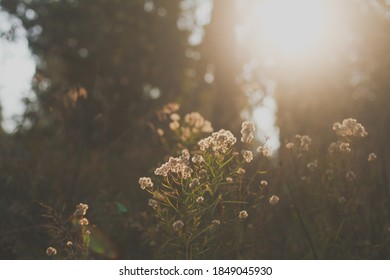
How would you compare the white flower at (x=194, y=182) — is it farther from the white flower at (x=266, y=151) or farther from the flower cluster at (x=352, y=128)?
the flower cluster at (x=352, y=128)

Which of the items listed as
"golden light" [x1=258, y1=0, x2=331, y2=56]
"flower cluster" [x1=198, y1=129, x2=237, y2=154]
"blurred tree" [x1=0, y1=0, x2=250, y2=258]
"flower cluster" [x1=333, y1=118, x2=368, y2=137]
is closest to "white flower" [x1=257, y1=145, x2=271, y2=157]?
"flower cluster" [x1=198, y1=129, x2=237, y2=154]

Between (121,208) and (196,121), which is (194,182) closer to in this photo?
(121,208)

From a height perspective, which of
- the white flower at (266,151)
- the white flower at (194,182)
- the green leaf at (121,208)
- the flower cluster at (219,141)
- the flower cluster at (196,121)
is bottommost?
the white flower at (194,182)

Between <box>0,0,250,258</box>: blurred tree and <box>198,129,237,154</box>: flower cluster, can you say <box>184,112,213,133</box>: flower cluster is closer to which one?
<box>0,0,250,258</box>: blurred tree

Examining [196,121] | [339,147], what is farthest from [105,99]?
[339,147]

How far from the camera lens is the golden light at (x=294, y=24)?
834 cm

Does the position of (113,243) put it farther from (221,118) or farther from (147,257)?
(221,118)

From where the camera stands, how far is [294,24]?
8.68 meters

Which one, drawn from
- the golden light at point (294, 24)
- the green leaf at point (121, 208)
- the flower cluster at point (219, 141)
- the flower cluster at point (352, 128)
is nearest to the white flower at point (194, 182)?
the flower cluster at point (219, 141)

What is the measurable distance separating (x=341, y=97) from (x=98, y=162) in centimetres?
575

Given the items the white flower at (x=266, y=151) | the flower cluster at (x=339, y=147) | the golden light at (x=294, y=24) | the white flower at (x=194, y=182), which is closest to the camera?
the white flower at (x=194, y=182)

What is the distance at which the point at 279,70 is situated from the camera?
9.11 meters

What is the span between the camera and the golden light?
8.34 meters
